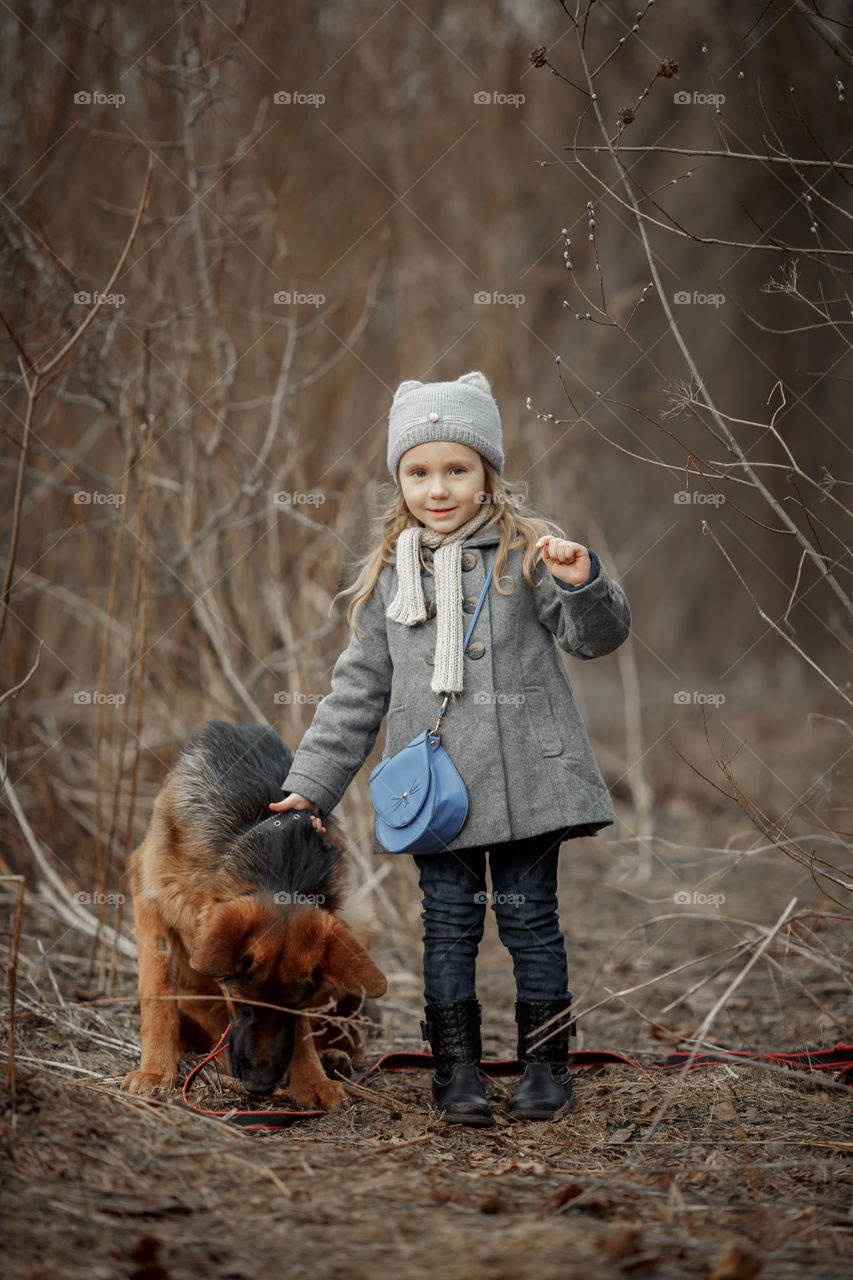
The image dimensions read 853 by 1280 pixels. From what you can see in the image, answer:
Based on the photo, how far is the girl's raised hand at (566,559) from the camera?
3.04 metres

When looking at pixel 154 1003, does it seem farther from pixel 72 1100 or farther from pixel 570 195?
pixel 570 195

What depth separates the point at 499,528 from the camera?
11.4ft

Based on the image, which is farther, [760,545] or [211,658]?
[760,545]

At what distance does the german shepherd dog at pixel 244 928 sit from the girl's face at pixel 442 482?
1049 mm

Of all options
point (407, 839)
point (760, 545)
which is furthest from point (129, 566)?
point (760, 545)

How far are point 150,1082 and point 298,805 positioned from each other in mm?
946

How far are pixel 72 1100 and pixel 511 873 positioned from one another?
1420mm

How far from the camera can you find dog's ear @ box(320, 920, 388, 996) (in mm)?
3084

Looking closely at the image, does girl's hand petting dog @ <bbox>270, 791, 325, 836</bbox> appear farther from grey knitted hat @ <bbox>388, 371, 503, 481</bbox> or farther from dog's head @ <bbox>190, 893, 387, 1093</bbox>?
grey knitted hat @ <bbox>388, 371, 503, 481</bbox>

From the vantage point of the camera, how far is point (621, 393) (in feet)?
43.5
